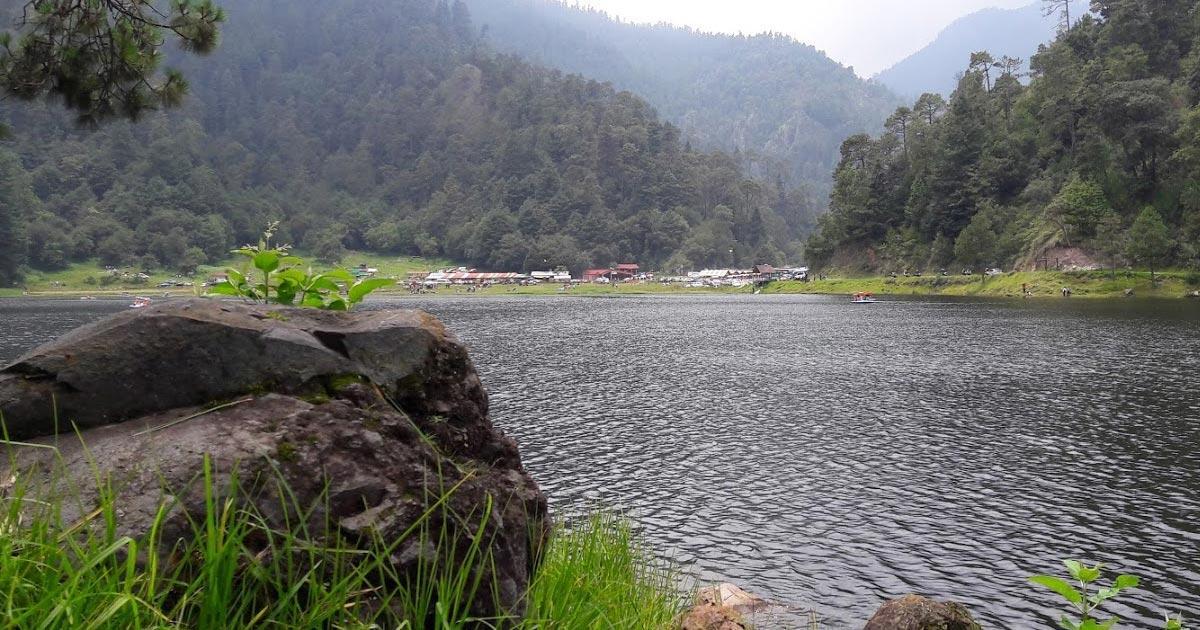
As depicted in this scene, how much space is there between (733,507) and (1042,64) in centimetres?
14542

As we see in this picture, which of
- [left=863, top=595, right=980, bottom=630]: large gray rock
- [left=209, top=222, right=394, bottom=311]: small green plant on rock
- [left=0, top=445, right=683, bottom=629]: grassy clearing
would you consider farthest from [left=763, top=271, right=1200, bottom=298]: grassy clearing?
[left=0, top=445, right=683, bottom=629]: grassy clearing

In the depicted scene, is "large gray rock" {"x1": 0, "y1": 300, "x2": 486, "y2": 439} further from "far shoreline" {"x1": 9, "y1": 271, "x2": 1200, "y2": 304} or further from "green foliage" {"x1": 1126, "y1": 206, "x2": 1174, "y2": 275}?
"green foliage" {"x1": 1126, "y1": 206, "x2": 1174, "y2": 275}

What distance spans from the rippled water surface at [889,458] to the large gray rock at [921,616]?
11.4ft

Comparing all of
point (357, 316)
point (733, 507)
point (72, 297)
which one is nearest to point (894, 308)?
point (733, 507)

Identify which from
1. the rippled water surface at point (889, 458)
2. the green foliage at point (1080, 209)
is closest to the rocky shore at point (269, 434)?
the rippled water surface at point (889, 458)

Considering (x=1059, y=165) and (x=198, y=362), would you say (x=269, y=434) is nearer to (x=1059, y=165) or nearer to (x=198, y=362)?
(x=198, y=362)

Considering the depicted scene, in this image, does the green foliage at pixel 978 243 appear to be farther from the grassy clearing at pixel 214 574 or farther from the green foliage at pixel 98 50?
the grassy clearing at pixel 214 574

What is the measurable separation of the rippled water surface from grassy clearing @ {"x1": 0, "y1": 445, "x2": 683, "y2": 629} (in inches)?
393

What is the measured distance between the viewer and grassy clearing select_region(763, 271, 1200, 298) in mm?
91125

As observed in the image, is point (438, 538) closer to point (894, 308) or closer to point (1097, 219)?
point (894, 308)

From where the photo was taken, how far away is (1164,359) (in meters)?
41.6

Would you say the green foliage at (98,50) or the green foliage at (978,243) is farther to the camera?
the green foliage at (978,243)

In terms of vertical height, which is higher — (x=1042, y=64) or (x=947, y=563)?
(x=1042, y=64)

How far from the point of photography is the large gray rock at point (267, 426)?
3936 millimetres
